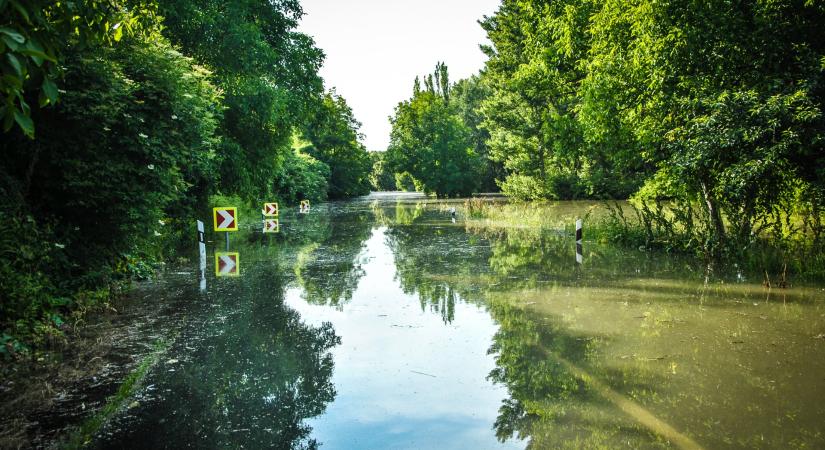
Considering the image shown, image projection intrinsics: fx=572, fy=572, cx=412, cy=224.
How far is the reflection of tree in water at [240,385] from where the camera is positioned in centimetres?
440

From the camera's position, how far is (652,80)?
12.9m

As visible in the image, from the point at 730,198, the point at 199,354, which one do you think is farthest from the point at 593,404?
the point at 730,198

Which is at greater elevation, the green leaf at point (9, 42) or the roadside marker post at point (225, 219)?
the green leaf at point (9, 42)

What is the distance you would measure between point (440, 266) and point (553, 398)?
829 centimetres

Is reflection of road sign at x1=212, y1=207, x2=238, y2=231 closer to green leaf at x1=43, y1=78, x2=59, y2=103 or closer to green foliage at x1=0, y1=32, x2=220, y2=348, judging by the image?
green foliage at x1=0, y1=32, x2=220, y2=348

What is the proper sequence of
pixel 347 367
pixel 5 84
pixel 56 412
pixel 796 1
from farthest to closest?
pixel 796 1 < pixel 347 367 < pixel 56 412 < pixel 5 84

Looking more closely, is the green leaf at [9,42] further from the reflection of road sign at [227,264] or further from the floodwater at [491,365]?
the reflection of road sign at [227,264]

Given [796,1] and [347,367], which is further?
[796,1]

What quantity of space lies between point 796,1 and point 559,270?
690cm

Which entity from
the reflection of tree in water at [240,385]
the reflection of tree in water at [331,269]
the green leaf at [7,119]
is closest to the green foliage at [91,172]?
the reflection of tree in water at [240,385]

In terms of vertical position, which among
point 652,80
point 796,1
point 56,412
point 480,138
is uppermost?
point 480,138

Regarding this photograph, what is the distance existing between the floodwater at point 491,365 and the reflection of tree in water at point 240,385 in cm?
2

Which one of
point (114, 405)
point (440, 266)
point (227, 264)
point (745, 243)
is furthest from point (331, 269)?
point (745, 243)

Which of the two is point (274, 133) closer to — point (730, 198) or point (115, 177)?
point (115, 177)
